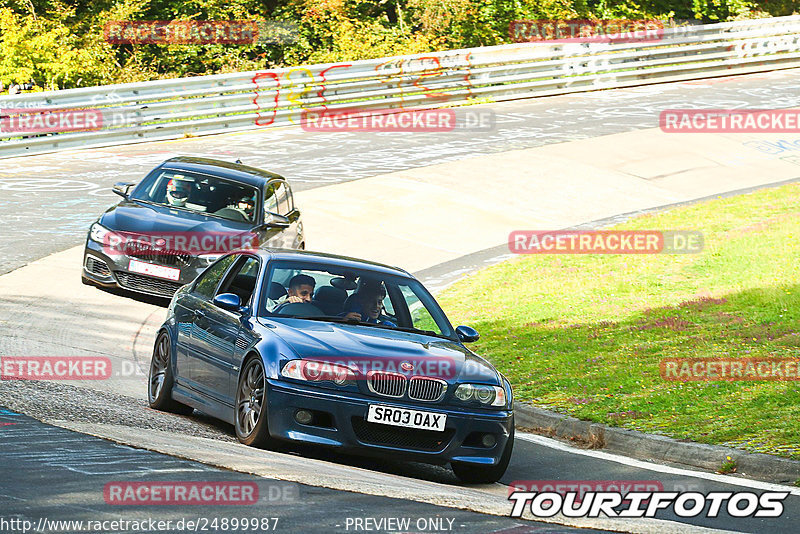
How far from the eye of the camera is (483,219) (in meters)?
21.5

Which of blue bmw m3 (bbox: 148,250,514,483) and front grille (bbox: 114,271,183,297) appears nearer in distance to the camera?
blue bmw m3 (bbox: 148,250,514,483)

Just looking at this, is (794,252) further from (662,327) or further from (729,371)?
(729,371)

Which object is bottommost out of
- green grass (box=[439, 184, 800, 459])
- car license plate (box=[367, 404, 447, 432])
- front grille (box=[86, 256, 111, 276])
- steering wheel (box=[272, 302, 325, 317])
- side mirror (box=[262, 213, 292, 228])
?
green grass (box=[439, 184, 800, 459])

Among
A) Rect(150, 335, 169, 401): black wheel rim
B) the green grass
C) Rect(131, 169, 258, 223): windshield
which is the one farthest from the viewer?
Rect(131, 169, 258, 223): windshield

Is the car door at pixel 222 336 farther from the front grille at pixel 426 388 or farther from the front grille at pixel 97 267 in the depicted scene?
the front grille at pixel 97 267

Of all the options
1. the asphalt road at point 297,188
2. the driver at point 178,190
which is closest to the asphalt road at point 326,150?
the asphalt road at point 297,188

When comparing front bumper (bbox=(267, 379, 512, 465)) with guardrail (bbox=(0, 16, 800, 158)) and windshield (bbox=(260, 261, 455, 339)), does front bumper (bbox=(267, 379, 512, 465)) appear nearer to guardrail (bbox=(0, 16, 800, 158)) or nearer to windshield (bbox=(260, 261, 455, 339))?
windshield (bbox=(260, 261, 455, 339))

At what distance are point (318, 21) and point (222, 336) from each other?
35.4 m

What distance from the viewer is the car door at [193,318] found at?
30.9ft

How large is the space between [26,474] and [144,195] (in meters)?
9.97

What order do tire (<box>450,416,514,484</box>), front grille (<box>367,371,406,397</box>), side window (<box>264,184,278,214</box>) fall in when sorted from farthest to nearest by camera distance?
side window (<box>264,184,278,214</box>)
tire (<box>450,416,514,484</box>)
front grille (<box>367,371,406,397</box>)

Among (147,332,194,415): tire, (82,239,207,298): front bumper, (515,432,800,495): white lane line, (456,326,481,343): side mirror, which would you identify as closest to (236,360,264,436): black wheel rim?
(147,332,194,415): tire

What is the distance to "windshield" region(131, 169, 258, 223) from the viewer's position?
15.6 meters

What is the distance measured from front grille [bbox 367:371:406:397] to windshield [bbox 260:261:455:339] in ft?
3.38
